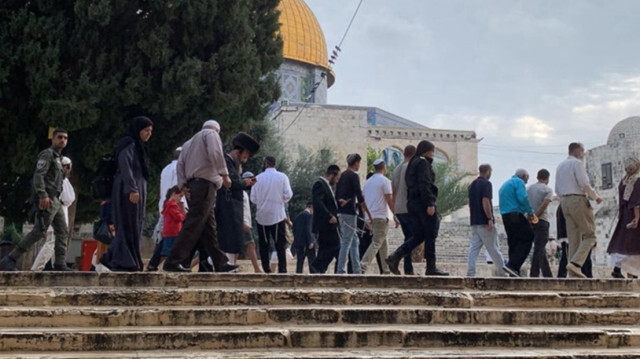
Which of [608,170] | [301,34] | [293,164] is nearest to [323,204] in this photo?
[293,164]

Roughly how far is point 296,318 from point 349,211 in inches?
148

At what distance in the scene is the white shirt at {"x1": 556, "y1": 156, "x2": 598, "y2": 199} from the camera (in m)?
8.40

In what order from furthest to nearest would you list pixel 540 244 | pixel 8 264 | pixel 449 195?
pixel 449 195, pixel 540 244, pixel 8 264

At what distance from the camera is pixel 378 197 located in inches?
359

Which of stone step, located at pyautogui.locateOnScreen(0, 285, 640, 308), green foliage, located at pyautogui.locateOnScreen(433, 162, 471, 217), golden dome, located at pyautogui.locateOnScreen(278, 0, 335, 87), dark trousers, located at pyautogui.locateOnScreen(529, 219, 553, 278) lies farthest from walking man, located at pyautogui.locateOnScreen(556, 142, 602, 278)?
golden dome, located at pyautogui.locateOnScreen(278, 0, 335, 87)

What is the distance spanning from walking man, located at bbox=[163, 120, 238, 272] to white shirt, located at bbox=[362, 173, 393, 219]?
2766 millimetres

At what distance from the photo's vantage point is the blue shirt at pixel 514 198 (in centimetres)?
863

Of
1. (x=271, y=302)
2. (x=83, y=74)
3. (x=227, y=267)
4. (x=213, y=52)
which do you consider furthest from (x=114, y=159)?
(x=213, y=52)

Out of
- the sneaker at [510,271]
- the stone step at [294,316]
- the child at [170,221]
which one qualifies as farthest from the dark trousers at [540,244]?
the child at [170,221]

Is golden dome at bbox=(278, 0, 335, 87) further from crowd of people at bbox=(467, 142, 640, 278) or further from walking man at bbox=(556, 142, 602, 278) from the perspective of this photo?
walking man at bbox=(556, 142, 602, 278)

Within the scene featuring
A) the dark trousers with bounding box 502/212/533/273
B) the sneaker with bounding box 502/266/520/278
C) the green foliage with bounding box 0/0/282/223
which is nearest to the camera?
the sneaker with bounding box 502/266/520/278

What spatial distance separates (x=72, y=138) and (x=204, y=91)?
226 cm

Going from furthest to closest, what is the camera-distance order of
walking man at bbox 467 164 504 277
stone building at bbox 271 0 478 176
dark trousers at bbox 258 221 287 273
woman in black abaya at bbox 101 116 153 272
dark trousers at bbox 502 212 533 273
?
1. stone building at bbox 271 0 478 176
2. dark trousers at bbox 258 221 287 273
3. walking man at bbox 467 164 504 277
4. dark trousers at bbox 502 212 533 273
5. woman in black abaya at bbox 101 116 153 272

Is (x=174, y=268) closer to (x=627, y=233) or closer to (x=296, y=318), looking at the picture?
(x=296, y=318)
